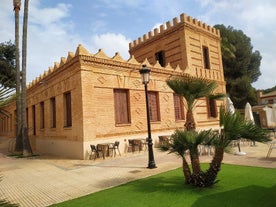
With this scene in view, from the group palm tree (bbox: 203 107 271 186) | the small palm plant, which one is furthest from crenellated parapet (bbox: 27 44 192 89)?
palm tree (bbox: 203 107 271 186)

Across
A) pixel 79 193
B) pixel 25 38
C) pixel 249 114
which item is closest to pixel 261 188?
pixel 79 193

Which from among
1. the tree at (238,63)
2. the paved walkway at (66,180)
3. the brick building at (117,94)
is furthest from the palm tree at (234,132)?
the tree at (238,63)

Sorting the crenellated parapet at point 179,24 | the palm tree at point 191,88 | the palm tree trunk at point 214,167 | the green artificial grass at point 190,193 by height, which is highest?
the crenellated parapet at point 179,24

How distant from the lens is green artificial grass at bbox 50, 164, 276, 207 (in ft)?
15.3

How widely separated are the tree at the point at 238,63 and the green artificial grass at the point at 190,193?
25018 mm

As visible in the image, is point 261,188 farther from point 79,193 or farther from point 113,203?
point 79,193

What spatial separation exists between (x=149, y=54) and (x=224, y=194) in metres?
16.9

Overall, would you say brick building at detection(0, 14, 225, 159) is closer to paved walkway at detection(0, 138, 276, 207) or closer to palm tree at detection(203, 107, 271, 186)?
paved walkway at detection(0, 138, 276, 207)

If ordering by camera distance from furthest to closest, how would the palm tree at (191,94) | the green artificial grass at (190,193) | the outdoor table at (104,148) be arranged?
the outdoor table at (104,148) < the palm tree at (191,94) < the green artificial grass at (190,193)

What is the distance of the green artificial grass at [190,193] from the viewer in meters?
4.66

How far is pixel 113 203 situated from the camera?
4.91 meters

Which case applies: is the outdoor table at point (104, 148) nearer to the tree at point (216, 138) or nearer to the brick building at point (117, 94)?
the brick building at point (117, 94)

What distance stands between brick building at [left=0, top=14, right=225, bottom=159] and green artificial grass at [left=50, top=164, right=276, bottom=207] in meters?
6.06

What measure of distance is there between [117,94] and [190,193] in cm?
885
